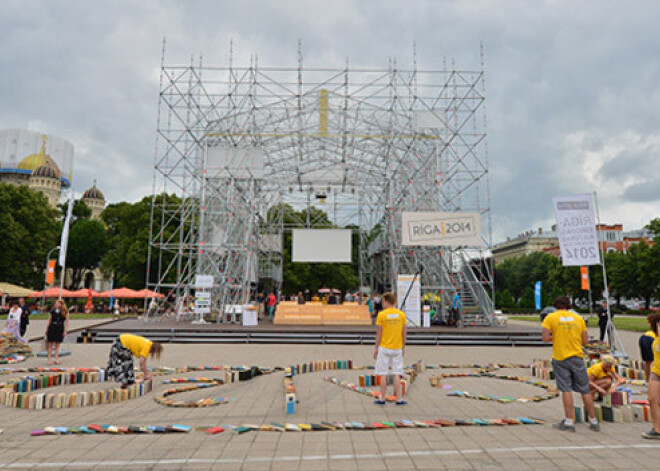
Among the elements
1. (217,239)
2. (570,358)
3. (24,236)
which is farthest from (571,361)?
(24,236)

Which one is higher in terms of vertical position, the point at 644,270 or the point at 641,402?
the point at 644,270

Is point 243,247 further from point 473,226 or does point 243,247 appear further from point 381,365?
point 381,365

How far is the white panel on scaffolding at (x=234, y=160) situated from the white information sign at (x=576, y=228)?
1289cm

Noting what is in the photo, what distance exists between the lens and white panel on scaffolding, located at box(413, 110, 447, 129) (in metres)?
20.5

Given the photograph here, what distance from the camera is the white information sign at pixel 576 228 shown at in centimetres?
945

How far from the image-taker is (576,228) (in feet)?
31.5

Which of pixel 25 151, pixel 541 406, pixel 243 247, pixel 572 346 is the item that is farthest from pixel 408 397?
pixel 25 151

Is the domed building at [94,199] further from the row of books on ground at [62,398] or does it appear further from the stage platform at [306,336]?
the row of books on ground at [62,398]

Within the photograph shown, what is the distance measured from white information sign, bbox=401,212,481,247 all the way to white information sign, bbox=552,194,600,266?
792cm

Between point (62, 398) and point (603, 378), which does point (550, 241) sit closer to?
point (603, 378)

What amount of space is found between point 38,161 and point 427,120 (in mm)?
73410

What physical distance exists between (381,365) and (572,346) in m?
2.28

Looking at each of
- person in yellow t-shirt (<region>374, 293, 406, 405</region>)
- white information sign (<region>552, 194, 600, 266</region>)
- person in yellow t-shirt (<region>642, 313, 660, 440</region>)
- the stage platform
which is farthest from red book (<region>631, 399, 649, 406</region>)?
the stage platform

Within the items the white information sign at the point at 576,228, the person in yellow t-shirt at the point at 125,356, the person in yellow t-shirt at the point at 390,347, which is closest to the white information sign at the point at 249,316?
the person in yellow t-shirt at the point at 125,356
